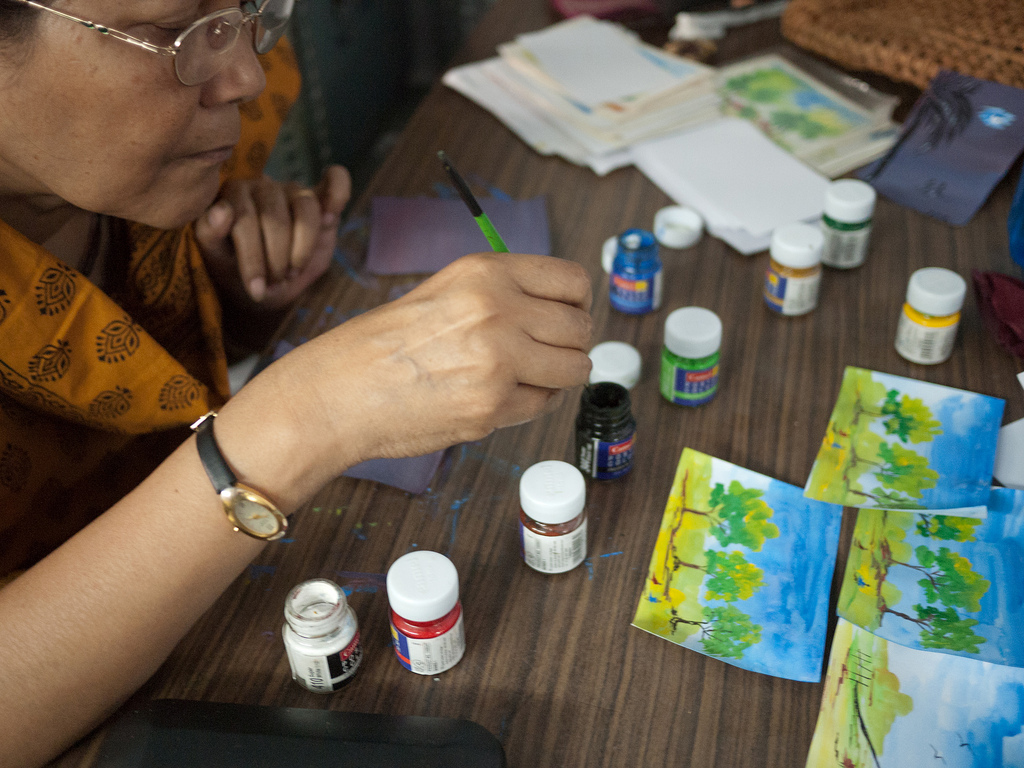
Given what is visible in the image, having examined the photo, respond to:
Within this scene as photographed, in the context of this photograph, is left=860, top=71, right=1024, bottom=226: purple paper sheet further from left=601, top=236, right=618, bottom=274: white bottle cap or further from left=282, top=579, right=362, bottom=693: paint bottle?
left=282, top=579, right=362, bottom=693: paint bottle

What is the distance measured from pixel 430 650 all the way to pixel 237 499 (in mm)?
206

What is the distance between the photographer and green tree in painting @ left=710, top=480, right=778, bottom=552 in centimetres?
82

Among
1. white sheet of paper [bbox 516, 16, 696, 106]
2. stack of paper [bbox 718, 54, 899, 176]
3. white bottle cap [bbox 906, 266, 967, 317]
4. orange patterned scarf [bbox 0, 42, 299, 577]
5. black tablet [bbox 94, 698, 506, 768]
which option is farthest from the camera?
white sheet of paper [bbox 516, 16, 696, 106]

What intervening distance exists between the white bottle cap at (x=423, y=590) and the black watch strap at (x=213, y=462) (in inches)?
6.3

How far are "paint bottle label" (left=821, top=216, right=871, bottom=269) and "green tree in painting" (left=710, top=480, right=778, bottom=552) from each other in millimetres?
417

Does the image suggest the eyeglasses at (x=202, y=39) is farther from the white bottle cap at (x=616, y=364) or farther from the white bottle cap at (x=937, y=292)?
the white bottle cap at (x=937, y=292)

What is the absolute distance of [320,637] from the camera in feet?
2.28

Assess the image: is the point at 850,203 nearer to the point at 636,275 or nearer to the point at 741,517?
the point at 636,275

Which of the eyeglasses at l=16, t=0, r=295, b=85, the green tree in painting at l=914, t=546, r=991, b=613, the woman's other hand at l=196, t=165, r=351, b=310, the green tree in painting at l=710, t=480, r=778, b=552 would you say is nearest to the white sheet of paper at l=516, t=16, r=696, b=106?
the woman's other hand at l=196, t=165, r=351, b=310

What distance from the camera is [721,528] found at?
833 mm

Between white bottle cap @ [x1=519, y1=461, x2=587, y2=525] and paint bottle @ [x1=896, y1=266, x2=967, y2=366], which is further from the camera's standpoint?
paint bottle @ [x1=896, y1=266, x2=967, y2=366]

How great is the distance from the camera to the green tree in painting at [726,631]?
2.42ft

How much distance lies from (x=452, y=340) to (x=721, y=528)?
33 centimetres

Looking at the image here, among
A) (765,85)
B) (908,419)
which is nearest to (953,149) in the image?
(765,85)
